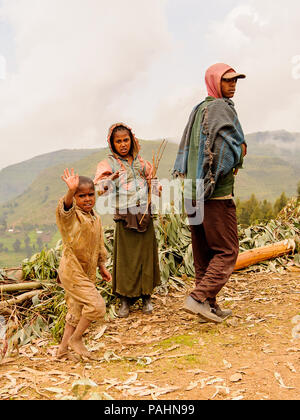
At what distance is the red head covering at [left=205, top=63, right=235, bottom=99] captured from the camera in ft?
9.96

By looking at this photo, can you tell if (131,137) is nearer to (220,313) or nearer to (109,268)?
(109,268)

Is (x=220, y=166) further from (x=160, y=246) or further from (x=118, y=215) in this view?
(x=160, y=246)

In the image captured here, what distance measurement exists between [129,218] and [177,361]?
4.67ft

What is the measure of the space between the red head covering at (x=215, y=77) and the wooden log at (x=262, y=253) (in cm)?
248

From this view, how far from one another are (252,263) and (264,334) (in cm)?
209

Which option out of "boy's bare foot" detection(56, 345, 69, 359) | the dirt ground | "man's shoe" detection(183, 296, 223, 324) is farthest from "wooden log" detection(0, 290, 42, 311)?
"man's shoe" detection(183, 296, 223, 324)

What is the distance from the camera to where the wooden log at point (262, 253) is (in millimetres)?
5020

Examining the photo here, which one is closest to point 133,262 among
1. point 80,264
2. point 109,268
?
point 109,268

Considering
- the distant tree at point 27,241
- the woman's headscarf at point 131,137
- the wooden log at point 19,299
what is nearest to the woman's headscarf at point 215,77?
the woman's headscarf at point 131,137

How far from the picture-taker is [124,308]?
385 cm

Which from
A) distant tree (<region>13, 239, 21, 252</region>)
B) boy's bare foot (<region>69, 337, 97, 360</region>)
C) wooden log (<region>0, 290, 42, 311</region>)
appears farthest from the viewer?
distant tree (<region>13, 239, 21, 252</region>)

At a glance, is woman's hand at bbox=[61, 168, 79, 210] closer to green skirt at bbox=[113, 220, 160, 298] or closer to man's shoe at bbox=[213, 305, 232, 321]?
green skirt at bbox=[113, 220, 160, 298]

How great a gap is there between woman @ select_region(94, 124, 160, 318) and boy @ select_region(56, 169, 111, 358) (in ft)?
2.66
